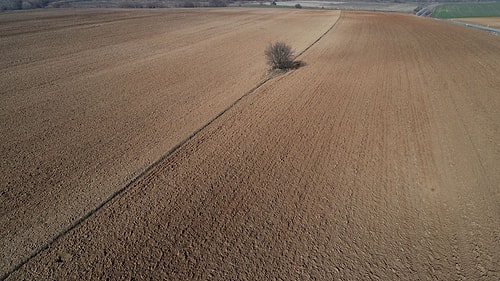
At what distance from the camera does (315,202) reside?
637cm

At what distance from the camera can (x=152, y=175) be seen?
739cm

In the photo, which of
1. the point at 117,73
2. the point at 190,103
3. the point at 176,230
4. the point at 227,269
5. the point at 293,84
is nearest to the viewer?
the point at 227,269

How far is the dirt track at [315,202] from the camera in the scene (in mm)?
4984

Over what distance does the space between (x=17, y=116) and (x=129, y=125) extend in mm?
4677

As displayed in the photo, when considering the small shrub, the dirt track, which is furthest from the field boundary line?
the small shrub

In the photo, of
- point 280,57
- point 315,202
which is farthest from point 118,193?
point 280,57

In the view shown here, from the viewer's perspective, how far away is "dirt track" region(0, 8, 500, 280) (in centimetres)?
498

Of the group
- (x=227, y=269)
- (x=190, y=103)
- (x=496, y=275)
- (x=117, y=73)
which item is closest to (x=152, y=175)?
(x=227, y=269)

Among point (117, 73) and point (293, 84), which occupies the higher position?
point (293, 84)

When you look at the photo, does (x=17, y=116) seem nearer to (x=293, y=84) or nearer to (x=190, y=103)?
(x=190, y=103)

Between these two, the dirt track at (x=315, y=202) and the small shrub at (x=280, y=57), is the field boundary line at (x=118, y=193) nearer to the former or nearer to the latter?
the dirt track at (x=315, y=202)

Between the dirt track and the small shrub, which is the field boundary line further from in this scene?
the small shrub

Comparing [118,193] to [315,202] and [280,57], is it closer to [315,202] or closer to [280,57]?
[315,202]

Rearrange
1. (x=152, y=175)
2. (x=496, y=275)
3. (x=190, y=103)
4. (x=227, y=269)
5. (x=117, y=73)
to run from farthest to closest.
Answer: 1. (x=117, y=73)
2. (x=190, y=103)
3. (x=152, y=175)
4. (x=227, y=269)
5. (x=496, y=275)
